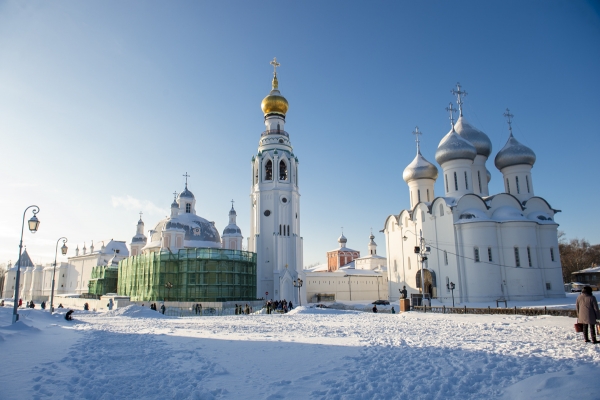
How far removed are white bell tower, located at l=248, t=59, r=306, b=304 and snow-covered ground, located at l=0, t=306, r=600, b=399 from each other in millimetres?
29385

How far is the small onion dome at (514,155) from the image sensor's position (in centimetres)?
3519

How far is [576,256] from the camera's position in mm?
61438

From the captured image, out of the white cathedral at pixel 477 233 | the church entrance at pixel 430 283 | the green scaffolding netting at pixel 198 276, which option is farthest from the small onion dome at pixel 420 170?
the green scaffolding netting at pixel 198 276

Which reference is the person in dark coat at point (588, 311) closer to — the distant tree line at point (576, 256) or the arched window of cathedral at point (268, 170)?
the arched window of cathedral at point (268, 170)

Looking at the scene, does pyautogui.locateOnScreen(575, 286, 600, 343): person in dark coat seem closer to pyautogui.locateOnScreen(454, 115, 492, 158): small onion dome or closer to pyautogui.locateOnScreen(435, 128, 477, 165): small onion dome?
pyautogui.locateOnScreen(435, 128, 477, 165): small onion dome

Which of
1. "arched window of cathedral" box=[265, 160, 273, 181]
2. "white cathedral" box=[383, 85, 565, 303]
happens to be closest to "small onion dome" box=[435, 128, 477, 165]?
"white cathedral" box=[383, 85, 565, 303]

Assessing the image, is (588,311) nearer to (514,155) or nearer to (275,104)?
(514,155)

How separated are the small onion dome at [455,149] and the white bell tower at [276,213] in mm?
14796

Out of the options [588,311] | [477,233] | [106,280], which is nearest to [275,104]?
[477,233]

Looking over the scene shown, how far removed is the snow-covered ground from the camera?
238 inches

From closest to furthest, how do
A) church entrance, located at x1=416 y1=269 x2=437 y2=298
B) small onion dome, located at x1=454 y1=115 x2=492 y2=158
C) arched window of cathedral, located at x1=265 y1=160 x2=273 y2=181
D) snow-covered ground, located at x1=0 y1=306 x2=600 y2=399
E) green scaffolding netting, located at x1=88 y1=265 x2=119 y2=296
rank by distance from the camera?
1. snow-covered ground, located at x1=0 y1=306 x2=600 y2=399
2. church entrance, located at x1=416 y1=269 x2=437 y2=298
3. small onion dome, located at x1=454 y1=115 x2=492 y2=158
4. arched window of cathedral, located at x1=265 y1=160 x2=273 y2=181
5. green scaffolding netting, located at x1=88 y1=265 x2=119 y2=296

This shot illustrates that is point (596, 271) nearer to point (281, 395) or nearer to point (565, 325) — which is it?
point (565, 325)

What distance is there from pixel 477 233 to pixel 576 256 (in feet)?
132

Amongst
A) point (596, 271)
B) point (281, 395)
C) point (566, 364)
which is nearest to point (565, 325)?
point (566, 364)
